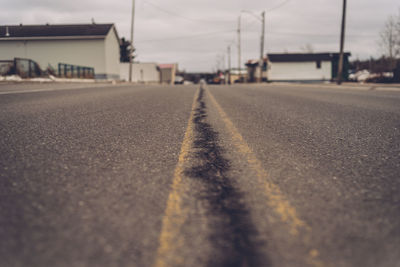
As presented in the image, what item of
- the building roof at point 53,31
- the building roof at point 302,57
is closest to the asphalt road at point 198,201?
the building roof at point 53,31

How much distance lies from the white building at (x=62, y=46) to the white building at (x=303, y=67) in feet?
101

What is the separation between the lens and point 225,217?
4.98 feet

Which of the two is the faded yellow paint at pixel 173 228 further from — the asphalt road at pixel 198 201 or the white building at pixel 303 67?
the white building at pixel 303 67

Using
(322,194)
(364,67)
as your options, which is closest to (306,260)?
(322,194)

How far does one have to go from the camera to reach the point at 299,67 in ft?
196

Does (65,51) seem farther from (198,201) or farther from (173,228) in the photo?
(173,228)

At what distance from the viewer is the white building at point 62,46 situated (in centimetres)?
4175

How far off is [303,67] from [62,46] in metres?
40.1

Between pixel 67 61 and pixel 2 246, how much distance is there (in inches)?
1771

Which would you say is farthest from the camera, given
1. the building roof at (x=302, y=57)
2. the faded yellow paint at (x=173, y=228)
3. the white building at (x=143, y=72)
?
the white building at (x=143, y=72)

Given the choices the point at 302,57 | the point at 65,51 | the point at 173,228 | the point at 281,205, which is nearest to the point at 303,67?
the point at 302,57

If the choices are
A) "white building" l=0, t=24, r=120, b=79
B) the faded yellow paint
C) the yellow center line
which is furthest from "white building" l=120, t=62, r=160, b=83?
the faded yellow paint

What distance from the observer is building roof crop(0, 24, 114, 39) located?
4198 cm

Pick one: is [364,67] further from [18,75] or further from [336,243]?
[336,243]
